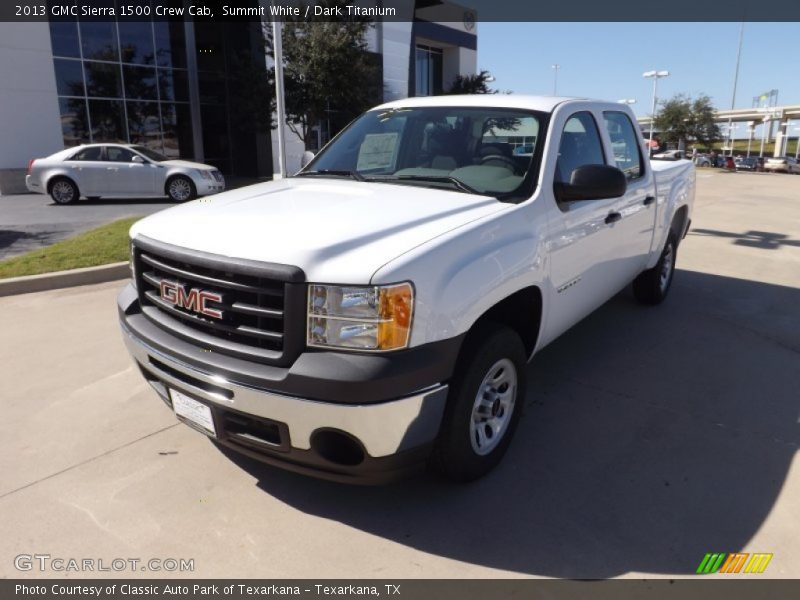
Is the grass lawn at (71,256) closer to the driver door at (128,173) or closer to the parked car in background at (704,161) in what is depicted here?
the driver door at (128,173)

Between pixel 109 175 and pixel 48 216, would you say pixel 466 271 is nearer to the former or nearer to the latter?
pixel 48 216

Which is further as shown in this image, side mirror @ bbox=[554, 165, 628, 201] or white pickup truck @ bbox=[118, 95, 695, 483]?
side mirror @ bbox=[554, 165, 628, 201]

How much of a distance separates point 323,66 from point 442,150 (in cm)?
1738

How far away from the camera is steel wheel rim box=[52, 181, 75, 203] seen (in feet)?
47.8

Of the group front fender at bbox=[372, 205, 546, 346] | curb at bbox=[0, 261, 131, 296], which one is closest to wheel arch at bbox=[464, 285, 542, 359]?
front fender at bbox=[372, 205, 546, 346]

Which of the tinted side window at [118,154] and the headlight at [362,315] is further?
the tinted side window at [118,154]

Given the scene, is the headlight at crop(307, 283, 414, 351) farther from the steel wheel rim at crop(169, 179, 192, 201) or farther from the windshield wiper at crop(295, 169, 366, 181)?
the steel wheel rim at crop(169, 179, 192, 201)

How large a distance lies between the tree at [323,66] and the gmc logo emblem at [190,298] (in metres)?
18.3

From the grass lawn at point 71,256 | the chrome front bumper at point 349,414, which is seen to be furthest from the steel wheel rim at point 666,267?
the grass lawn at point 71,256

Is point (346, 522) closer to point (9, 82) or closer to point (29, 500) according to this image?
point (29, 500)

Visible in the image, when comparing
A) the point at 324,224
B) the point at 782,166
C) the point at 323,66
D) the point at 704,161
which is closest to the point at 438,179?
the point at 324,224

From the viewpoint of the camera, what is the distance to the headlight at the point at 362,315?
236cm

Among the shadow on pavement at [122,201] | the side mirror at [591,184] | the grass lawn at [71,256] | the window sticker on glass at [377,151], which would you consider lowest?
the shadow on pavement at [122,201]

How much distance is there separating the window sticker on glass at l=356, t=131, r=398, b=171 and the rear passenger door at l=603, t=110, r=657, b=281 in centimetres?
156
